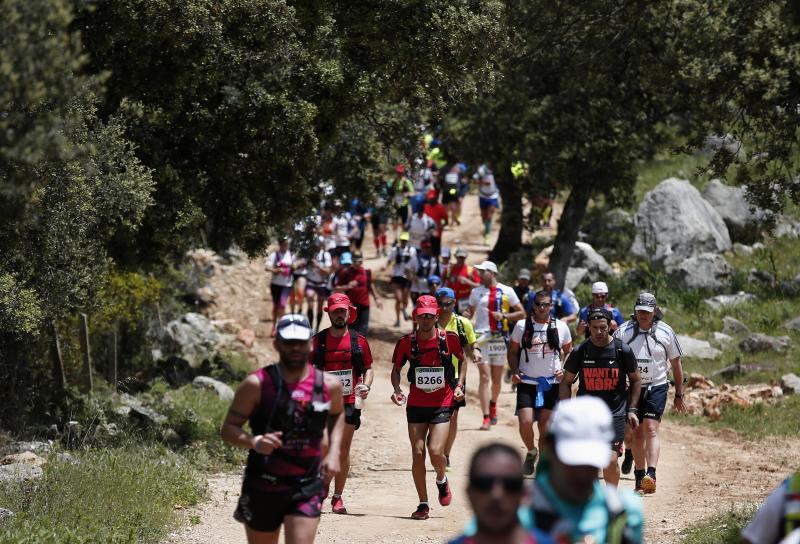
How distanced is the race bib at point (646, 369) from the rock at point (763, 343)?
9009 mm

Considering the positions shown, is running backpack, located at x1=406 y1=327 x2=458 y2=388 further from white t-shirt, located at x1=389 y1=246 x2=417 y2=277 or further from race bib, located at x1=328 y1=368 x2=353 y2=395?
white t-shirt, located at x1=389 y1=246 x2=417 y2=277

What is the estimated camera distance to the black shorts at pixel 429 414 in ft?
36.0

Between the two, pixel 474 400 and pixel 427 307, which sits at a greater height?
pixel 427 307

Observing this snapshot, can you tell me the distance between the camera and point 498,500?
171 inches

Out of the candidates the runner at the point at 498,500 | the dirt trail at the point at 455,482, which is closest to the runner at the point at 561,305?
the dirt trail at the point at 455,482

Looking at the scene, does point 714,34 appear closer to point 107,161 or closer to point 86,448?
point 107,161

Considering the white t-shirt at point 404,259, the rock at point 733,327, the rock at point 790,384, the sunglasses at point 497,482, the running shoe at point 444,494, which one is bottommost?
the running shoe at point 444,494

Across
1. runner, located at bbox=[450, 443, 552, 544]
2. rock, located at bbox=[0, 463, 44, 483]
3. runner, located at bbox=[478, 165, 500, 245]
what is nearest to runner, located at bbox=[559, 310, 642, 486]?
rock, located at bbox=[0, 463, 44, 483]

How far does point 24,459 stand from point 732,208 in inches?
847

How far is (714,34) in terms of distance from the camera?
1599 centimetres

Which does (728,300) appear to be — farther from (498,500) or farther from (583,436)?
(498,500)

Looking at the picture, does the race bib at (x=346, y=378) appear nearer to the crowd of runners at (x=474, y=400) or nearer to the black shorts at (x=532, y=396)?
the crowd of runners at (x=474, y=400)

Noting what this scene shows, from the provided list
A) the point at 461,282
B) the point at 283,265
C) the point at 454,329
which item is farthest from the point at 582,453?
the point at 283,265

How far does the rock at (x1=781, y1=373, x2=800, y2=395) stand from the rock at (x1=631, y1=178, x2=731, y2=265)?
834 centimetres
